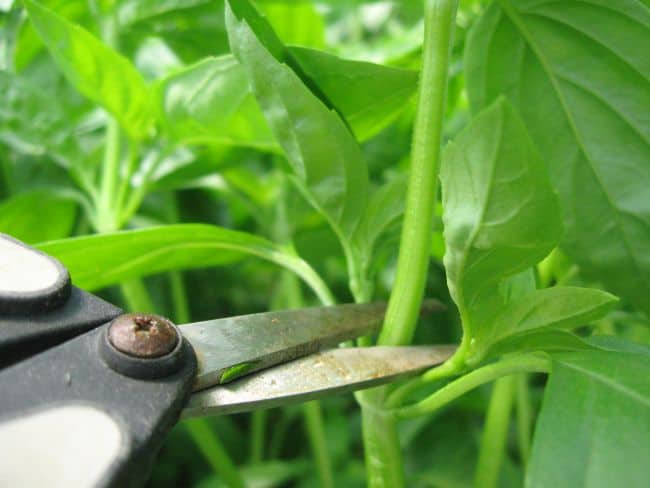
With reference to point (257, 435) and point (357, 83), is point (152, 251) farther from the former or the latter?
point (257, 435)

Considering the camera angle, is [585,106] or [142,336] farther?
[585,106]

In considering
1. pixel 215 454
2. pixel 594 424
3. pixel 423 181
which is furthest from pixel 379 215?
pixel 215 454

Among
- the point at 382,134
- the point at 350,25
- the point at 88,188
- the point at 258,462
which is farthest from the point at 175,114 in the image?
the point at 350,25

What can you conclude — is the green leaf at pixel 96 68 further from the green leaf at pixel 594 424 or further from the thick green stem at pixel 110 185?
the green leaf at pixel 594 424

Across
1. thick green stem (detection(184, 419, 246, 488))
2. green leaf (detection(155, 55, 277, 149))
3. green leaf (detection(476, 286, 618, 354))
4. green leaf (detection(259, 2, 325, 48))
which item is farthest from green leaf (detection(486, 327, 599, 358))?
green leaf (detection(259, 2, 325, 48))

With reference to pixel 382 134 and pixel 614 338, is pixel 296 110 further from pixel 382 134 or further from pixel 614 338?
pixel 382 134

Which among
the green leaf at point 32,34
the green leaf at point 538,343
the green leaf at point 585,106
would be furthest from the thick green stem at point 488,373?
the green leaf at point 32,34

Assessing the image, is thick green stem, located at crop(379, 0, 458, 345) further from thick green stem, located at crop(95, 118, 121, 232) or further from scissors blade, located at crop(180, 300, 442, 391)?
thick green stem, located at crop(95, 118, 121, 232)
